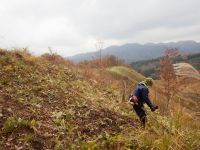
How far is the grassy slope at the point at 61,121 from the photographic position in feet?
26.6

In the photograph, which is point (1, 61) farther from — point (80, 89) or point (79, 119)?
point (79, 119)

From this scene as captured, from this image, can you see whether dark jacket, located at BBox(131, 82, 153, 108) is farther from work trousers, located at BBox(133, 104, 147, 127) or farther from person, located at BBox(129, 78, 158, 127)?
work trousers, located at BBox(133, 104, 147, 127)

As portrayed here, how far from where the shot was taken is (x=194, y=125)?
27.9ft

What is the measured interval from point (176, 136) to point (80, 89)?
8.41 m

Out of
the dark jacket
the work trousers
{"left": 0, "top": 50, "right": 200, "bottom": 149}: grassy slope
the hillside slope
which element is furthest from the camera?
the work trousers

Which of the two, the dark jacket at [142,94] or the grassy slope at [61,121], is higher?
the dark jacket at [142,94]

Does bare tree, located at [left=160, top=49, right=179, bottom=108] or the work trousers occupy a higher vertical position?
bare tree, located at [left=160, top=49, right=179, bottom=108]

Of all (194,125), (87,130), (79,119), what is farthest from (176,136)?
(79,119)

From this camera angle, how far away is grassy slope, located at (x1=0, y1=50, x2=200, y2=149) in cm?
810

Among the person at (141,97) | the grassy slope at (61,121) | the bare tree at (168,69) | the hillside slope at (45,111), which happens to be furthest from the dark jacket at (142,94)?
the bare tree at (168,69)

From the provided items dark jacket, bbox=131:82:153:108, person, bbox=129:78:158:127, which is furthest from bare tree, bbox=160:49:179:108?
dark jacket, bbox=131:82:153:108

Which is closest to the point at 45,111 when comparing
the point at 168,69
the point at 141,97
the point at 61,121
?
the point at 61,121

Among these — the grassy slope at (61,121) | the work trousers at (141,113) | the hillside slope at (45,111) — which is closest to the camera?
the grassy slope at (61,121)

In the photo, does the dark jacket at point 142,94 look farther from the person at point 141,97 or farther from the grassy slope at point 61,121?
the grassy slope at point 61,121
